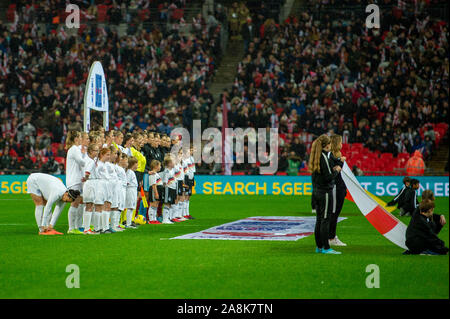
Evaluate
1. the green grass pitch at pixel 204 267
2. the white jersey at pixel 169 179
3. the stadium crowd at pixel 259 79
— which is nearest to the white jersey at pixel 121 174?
the green grass pitch at pixel 204 267

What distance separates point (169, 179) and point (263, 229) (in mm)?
3041

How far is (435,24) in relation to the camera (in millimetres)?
32344

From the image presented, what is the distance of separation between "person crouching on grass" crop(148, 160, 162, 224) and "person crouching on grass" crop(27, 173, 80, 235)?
2.96 m

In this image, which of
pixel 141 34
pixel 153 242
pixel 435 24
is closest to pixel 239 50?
pixel 141 34

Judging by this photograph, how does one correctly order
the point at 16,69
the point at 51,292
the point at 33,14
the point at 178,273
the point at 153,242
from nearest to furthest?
the point at 51,292
the point at 178,273
the point at 153,242
the point at 16,69
the point at 33,14

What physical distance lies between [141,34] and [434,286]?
29613 millimetres

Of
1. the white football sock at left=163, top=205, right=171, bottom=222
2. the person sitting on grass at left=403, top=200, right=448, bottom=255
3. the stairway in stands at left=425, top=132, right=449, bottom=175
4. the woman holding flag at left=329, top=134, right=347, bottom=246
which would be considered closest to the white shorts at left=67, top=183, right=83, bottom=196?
the white football sock at left=163, top=205, right=171, bottom=222

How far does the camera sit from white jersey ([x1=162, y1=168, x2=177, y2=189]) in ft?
→ 56.2

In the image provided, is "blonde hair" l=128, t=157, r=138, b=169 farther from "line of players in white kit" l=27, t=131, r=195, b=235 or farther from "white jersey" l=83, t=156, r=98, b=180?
"white jersey" l=83, t=156, r=98, b=180

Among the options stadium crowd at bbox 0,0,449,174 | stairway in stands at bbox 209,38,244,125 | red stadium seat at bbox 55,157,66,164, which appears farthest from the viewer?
stairway in stands at bbox 209,38,244,125


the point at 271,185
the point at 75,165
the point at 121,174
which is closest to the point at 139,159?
the point at 121,174

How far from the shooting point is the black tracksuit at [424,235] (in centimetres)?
1053

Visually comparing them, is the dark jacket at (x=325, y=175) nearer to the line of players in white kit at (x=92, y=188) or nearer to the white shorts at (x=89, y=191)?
the line of players in white kit at (x=92, y=188)
